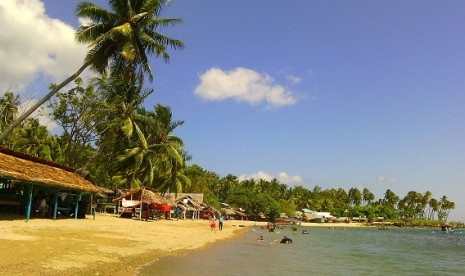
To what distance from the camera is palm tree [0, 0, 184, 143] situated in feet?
73.6

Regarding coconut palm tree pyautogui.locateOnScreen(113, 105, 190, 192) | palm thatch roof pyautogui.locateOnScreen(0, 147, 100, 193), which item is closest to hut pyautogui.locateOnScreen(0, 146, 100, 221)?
palm thatch roof pyautogui.locateOnScreen(0, 147, 100, 193)

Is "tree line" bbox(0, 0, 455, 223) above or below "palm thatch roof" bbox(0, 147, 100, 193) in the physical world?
above

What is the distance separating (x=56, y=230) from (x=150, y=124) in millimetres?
23085

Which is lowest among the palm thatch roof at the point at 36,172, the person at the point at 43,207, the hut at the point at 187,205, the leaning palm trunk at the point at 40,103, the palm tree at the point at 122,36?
the person at the point at 43,207

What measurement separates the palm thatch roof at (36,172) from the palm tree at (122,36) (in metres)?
5.10

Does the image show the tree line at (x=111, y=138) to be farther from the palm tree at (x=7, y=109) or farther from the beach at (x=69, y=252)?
the beach at (x=69, y=252)

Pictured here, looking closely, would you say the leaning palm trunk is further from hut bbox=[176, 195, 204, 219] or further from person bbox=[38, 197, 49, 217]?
hut bbox=[176, 195, 204, 219]

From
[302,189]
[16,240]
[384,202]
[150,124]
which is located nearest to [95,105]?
[150,124]

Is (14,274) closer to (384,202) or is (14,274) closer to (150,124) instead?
(150,124)

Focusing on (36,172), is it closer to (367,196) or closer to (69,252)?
(69,252)

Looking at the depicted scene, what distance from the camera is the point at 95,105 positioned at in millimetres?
37406

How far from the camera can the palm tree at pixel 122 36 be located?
22.4 metres

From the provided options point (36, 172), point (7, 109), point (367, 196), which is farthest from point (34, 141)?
point (367, 196)

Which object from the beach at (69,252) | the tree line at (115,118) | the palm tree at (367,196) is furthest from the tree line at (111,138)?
the palm tree at (367,196)
